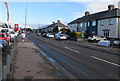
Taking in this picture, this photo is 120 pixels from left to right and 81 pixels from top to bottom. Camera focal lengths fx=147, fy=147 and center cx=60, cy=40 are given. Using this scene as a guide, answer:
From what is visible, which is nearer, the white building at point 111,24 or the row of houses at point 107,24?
the white building at point 111,24

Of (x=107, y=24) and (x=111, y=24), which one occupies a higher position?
(x=107, y=24)

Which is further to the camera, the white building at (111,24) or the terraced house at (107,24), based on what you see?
the terraced house at (107,24)

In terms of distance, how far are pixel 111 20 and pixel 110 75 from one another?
100ft

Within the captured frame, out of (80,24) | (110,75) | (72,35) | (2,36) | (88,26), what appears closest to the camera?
(110,75)

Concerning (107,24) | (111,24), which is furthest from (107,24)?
(111,24)

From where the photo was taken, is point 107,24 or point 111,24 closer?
point 111,24

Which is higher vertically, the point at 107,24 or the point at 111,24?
the point at 107,24

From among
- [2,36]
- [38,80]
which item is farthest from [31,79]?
[2,36]

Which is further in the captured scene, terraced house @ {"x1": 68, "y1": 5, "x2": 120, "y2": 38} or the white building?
terraced house @ {"x1": 68, "y1": 5, "x2": 120, "y2": 38}

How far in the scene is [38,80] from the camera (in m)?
5.51

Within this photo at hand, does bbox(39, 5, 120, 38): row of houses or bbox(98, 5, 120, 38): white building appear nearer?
bbox(98, 5, 120, 38): white building

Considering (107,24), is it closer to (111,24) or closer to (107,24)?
(107,24)

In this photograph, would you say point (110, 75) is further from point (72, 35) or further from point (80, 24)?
point (80, 24)

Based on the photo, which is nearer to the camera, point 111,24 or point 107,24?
point 111,24
